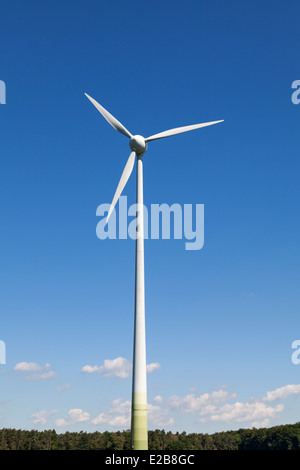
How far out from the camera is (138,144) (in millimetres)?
49281

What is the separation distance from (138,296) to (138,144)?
15.8 meters

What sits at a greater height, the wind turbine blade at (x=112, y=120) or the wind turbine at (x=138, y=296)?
the wind turbine blade at (x=112, y=120)

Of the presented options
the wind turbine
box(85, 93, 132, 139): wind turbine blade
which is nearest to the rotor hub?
the wind turbine

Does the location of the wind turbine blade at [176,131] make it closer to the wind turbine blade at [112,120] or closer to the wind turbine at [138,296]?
the wind turbine at [138,296]

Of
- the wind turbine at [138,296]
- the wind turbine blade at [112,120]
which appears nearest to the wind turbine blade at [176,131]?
the wind turbine at [138,296]

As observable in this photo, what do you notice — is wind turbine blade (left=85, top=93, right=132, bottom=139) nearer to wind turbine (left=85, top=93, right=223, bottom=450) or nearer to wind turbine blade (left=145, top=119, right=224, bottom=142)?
wind turbine (left=85, top=93, right=223, bottom=450)

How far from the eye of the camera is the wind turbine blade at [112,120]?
2013 inches

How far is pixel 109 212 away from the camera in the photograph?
4641 cm

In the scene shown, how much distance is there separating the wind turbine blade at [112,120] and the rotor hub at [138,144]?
1.23m

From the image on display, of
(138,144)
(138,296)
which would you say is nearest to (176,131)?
(138,144)

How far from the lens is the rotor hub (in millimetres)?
49312

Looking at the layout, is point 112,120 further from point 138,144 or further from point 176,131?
point 176,131
